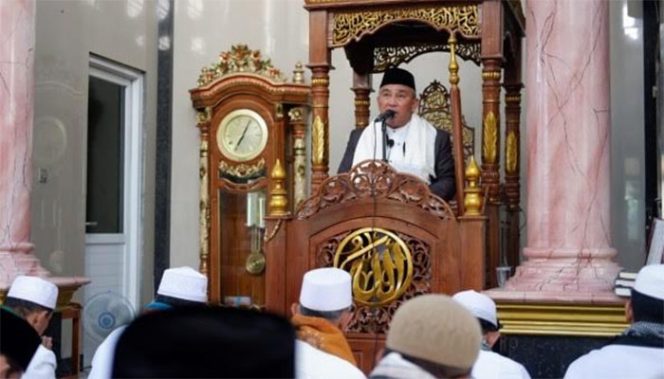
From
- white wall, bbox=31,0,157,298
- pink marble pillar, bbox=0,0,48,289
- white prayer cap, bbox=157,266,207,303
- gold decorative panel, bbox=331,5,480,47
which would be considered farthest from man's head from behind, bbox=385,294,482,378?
white wall, bbox=31,0,157,298

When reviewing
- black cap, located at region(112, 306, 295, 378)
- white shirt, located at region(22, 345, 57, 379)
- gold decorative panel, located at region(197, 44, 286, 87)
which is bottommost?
white shirt, located at region(22, 345, 57, 379)

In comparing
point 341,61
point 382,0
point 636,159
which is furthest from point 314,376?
point 341,61

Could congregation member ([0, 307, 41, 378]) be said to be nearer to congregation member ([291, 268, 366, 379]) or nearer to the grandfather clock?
congregation member ([291, 268, 366, 379])

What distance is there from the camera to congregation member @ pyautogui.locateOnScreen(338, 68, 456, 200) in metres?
6.80

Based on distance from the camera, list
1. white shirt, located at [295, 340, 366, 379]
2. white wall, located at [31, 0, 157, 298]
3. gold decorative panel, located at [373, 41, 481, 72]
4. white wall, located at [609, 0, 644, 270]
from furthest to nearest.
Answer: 1. white wall, located at [31, 0, 157, 298]
2. white wall, located at [609, 0, 644, 270]
3. gold decorative panel, located at [373, 41, 481, 72]
4. white shirt, located at [295, 340, 366, 379]

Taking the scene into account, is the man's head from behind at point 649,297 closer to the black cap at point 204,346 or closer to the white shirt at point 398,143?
the black cap at point 204,346

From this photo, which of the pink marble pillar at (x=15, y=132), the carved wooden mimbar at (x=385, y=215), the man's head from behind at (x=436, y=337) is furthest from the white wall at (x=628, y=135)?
the man's head from behind at (x=436, y=337)

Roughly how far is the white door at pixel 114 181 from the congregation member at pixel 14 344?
5822 mm

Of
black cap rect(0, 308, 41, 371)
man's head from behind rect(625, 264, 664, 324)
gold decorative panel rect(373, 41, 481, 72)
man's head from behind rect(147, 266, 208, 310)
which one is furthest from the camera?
gold decorative panel rect(373, 41, 481, 72)

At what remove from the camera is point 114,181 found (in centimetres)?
962

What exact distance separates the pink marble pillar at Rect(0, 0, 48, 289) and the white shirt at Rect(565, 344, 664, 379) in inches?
175

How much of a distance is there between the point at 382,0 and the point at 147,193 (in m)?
3.89

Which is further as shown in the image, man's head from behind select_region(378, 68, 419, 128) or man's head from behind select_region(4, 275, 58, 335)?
man's head from behind select_region(378, 68, 419, 128)

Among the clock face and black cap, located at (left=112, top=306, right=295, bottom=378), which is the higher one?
the clock face
